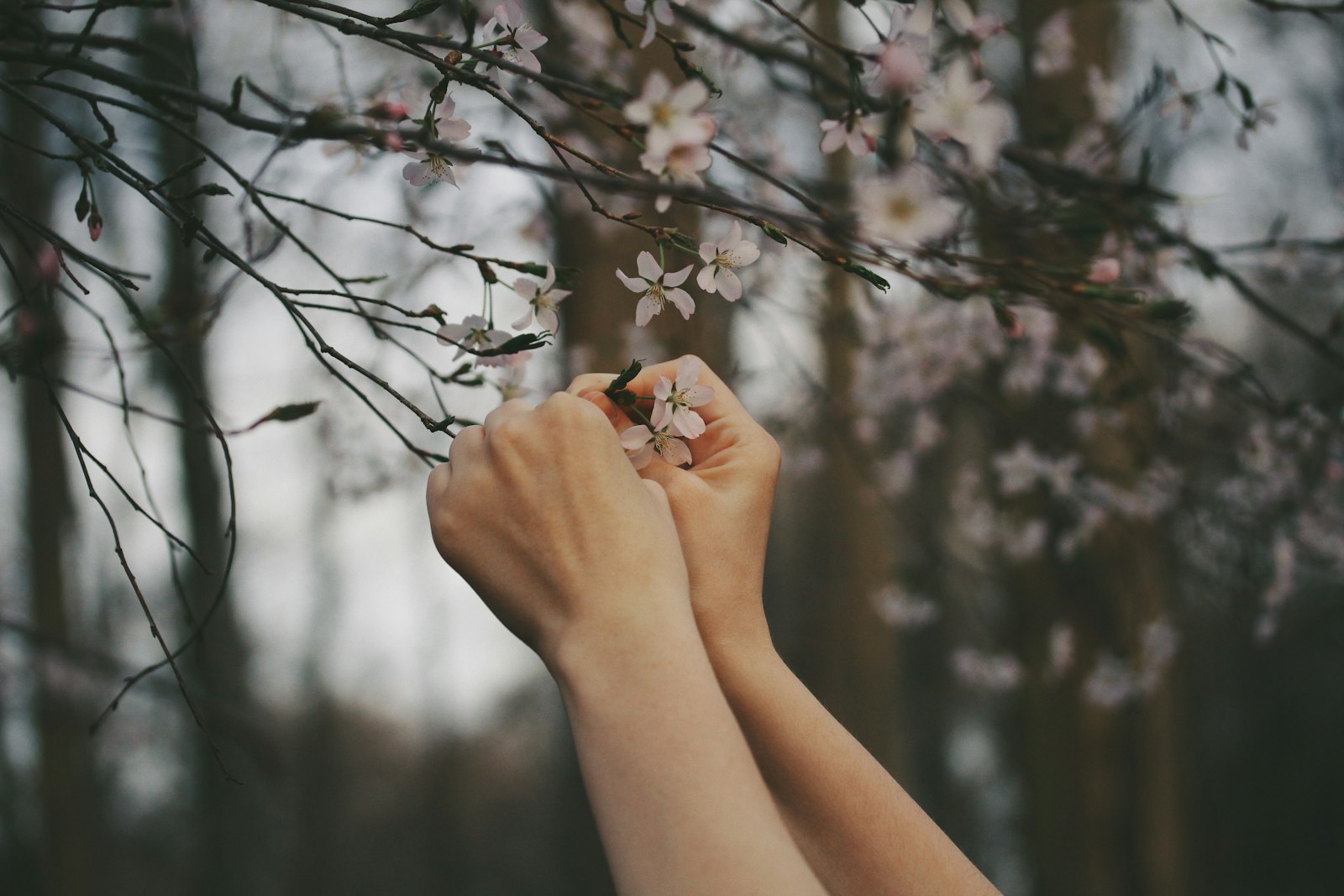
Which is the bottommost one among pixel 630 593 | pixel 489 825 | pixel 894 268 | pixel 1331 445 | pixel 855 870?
pixel 855 870

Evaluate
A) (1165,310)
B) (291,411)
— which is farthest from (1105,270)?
(291,411)

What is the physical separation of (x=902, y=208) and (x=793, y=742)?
1.95 ft

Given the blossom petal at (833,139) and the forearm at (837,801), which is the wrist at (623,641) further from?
the blossom petal at (833,139)

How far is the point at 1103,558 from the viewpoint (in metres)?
4.55

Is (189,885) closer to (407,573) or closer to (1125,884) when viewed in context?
(407,573)

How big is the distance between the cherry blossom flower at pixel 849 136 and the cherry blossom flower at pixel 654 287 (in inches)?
9.2

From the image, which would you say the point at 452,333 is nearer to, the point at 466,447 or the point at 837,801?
the point at 466,447

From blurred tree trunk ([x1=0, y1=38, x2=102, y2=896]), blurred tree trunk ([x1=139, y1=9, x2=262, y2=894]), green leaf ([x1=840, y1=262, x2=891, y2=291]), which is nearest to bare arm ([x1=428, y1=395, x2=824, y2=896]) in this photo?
green leaf ([x1=840, y1=262, x2=891, y2=291])

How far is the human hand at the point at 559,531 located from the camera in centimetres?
89

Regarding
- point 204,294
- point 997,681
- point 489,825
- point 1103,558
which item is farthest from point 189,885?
point 204,294

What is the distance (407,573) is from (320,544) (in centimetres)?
173

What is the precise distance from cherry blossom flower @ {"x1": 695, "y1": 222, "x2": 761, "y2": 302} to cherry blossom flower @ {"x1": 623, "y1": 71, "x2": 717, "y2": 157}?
287 millimetres

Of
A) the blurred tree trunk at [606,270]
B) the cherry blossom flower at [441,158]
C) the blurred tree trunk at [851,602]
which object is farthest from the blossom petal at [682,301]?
the blurred tree trunk at [851,602]

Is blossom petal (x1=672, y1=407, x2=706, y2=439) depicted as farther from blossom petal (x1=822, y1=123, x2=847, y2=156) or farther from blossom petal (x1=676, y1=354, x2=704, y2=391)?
blossom petal (x1=822, y1=123, x2=847, y2=156)
